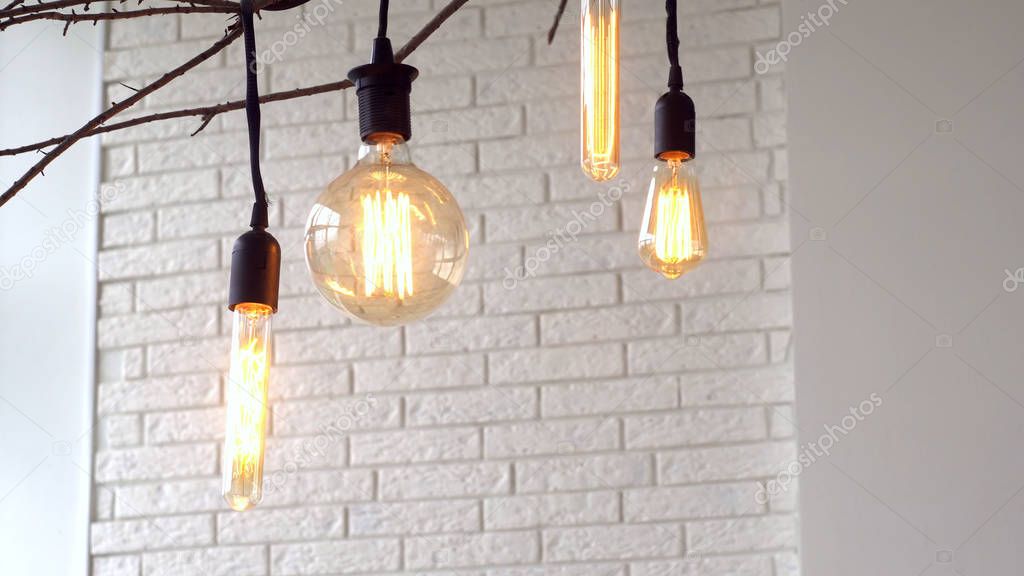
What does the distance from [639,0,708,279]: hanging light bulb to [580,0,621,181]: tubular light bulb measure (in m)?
0.12

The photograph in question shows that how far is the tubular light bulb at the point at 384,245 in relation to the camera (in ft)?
2.25

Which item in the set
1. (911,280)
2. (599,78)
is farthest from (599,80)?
(911,280)

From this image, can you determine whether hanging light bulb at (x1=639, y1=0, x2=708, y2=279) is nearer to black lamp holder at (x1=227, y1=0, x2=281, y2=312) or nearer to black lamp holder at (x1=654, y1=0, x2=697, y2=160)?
black lamp holder at (x1=654, y1=0, x2=697, y2=160)

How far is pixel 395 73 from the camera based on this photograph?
2.43ft

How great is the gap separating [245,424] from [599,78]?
32 cm

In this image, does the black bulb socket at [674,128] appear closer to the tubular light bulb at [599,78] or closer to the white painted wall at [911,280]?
the tubular light bulb at [599,78]

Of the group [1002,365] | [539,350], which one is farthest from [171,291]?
[1002,365]

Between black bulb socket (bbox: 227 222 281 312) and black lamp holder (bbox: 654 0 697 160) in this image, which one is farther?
black lamp holder (bbox: 654 0 697 160)

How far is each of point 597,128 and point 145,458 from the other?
1719mm

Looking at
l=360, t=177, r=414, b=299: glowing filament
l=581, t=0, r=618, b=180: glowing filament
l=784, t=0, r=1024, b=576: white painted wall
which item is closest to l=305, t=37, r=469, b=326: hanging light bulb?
l=360, t=177, r=414, b=299: glowing filament

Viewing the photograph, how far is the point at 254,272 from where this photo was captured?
723mm

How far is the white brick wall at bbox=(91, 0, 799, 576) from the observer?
7.10ft

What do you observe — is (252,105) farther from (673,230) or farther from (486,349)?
(486,349)

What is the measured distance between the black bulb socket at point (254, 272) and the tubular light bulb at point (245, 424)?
1.1 inches
